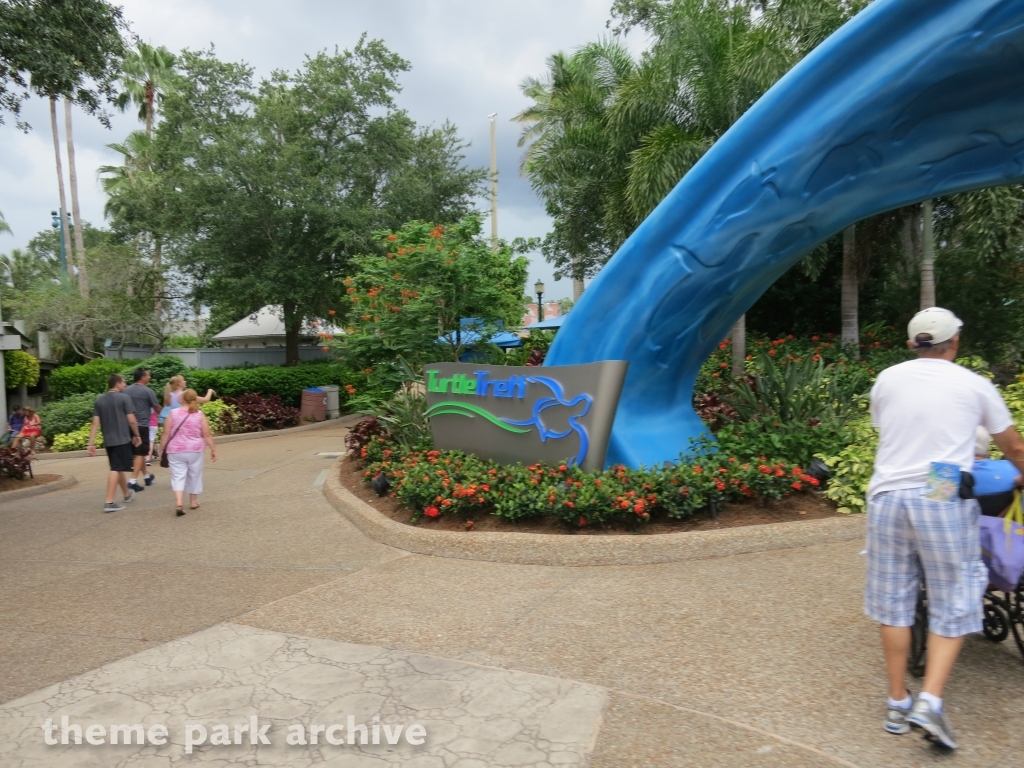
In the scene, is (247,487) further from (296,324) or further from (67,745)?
(296,324)

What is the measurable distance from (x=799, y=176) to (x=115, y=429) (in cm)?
792

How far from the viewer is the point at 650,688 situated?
3590 millimetres

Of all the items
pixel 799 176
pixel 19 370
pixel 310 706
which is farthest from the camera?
pixel 19 370

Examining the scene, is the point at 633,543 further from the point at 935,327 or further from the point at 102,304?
the point at 102,304

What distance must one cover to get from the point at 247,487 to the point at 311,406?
9575mm

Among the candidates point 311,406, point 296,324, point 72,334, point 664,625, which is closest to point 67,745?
point 664,625

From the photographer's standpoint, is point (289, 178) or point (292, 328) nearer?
point (289, 178)

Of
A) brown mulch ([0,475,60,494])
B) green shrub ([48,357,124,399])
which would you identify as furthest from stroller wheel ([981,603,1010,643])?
green shrub ([48,357,124,399])

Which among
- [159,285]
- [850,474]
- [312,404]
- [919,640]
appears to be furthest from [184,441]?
[159,285]

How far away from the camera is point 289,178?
65.5 feet

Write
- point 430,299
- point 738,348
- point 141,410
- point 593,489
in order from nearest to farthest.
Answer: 1. point 593,489
2. point 141,410
3. point 430,299
4. point 738,348

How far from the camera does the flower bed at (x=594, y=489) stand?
617 centimetres

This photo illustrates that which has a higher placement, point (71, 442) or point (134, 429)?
point (134, 429)

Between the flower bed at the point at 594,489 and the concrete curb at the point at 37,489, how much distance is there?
6.55 m
